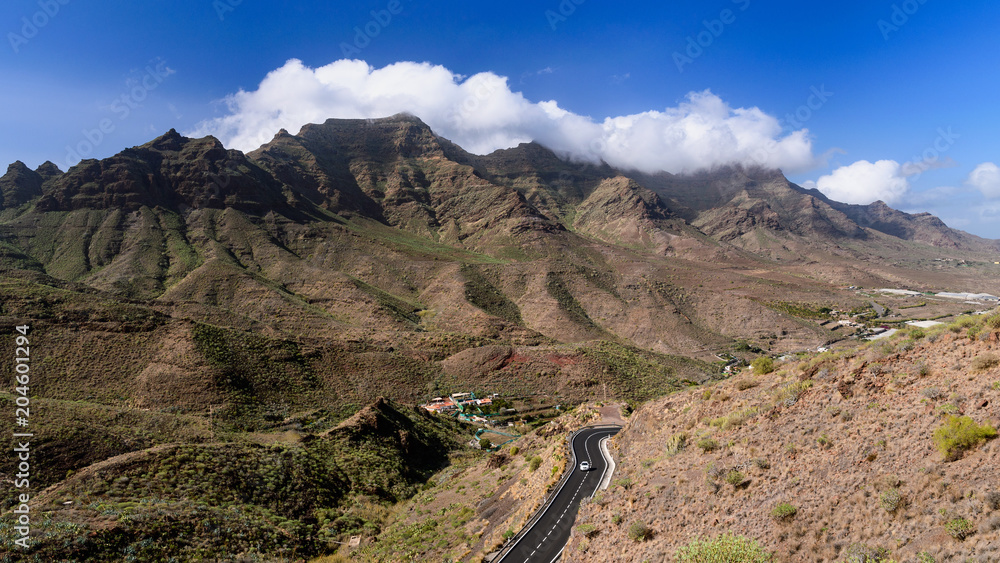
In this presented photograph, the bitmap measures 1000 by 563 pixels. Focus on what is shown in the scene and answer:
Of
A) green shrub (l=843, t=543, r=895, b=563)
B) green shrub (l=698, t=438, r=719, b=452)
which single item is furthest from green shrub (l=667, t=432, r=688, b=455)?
green shrub (l=843, t=543, r=895, b=563)

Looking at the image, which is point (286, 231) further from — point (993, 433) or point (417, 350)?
point (993, 433)

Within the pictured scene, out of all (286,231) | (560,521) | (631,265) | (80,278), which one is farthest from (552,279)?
(80,278)

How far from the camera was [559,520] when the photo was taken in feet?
60.1

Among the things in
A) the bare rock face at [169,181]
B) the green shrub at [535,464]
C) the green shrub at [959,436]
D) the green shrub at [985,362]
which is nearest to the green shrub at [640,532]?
the green shrub at [959,436]

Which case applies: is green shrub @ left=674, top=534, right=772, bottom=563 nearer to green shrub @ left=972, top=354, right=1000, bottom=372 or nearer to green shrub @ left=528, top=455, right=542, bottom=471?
green shrub @ left=972, top=354, right=1000, bottom=372

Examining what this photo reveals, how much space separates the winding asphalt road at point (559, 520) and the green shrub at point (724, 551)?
616 cm

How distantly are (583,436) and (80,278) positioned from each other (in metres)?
112

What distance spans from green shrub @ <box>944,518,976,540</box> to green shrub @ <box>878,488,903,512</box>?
1079mm

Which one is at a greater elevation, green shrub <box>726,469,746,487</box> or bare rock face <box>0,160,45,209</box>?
bare rock face <box>0,160,45,209</box>

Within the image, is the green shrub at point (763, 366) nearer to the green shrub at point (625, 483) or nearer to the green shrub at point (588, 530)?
the green shrub at point (625, 483)

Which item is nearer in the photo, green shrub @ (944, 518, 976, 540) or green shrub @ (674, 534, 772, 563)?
green shrub @ (944, 518, 976, 540)

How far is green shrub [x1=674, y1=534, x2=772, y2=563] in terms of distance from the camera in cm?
1067

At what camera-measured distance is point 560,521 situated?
18.2 meters

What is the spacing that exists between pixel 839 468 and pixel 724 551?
12.4 ft
